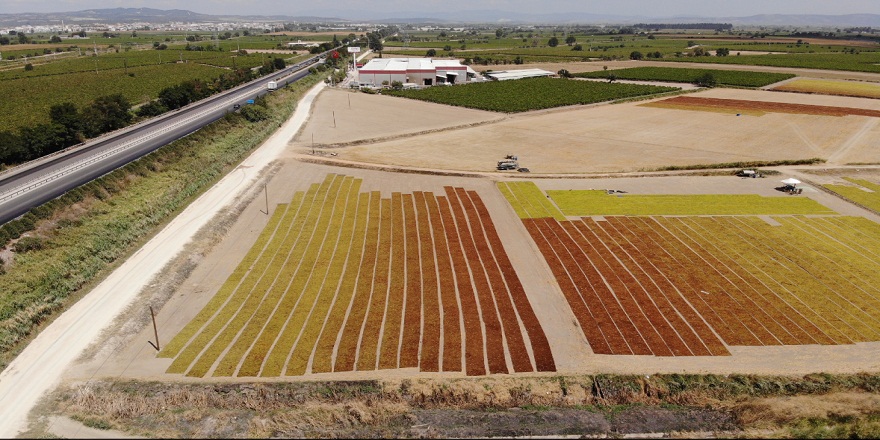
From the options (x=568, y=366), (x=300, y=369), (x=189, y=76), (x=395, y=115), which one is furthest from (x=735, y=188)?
(x=189, y=76)

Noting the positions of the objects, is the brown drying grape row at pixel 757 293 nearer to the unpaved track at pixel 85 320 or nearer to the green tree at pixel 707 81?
the unpaved track at pixel 85 320

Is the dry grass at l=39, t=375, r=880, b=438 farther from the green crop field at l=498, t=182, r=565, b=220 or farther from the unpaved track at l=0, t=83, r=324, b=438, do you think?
the green crop field at l=498, t=182, r=565, b=220

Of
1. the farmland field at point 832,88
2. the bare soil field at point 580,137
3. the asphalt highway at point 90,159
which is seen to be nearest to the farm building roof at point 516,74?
the bare soil field at point 580,137

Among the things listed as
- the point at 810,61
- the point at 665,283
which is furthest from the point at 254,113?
the point at 810,61

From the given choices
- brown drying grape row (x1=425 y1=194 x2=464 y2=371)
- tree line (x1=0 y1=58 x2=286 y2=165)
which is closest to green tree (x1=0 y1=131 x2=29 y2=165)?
tree line (x1=0 y1=58 x2=286 y2=165)

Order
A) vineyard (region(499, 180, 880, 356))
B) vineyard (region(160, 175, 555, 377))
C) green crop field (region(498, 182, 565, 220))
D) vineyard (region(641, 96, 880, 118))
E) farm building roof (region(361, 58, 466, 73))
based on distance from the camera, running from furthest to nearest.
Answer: farm building roof (region(361, 58, 466, 73))
vineyard (region(641, 96, 880, 118))
green crop field (region(498, 182, 565, 220))
vineyard (region(499, 180, 880, 356))
vineyard (region(160, 175, 555, 377))

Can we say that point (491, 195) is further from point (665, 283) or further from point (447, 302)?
point (447, 302)
